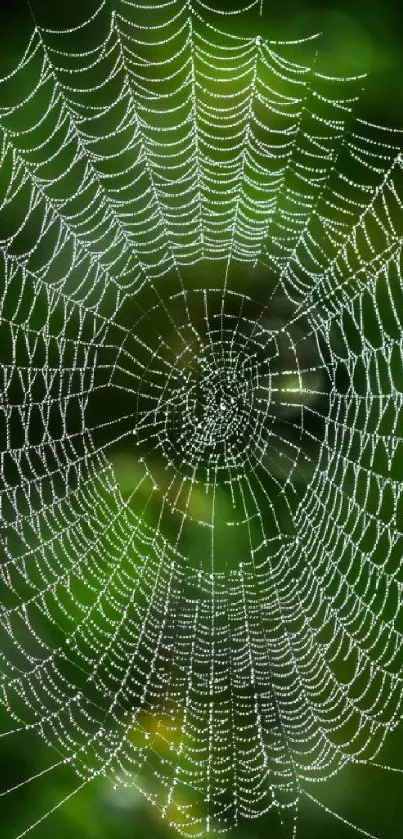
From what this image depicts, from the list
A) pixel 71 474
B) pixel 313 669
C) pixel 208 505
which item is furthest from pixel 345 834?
pixel 71 474

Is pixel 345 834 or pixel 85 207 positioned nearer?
pixel 85 207

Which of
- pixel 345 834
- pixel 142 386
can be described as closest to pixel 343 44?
pixel 142 386

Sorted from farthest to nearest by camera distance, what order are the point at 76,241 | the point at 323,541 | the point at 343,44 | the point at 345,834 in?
the point at 345,834 → the point at 323,541 → the point at 343,44 → the point at 76,241

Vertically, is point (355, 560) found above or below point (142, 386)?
below

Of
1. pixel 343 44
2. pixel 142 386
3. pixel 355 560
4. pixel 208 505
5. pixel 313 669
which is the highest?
pixel 343 44

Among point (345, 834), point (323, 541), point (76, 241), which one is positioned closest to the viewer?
point (76, 241)

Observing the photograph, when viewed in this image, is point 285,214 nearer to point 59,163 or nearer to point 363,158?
point 363,158
